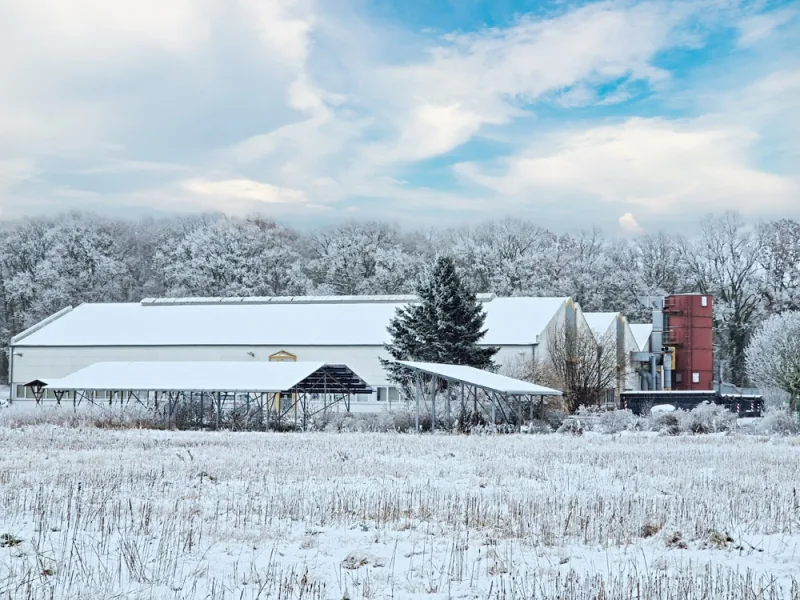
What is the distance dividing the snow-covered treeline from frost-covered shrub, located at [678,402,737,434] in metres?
31.5

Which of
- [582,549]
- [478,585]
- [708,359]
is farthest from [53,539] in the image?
[708,359]

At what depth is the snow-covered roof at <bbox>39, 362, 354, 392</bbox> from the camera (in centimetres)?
3802

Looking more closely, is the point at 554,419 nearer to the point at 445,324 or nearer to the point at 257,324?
the point at 445,324

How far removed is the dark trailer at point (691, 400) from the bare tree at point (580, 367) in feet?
5.41

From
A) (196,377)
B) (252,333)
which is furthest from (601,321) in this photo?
(196,377)

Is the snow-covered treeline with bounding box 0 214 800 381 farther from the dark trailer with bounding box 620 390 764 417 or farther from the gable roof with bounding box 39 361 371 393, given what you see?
the gable roof with bounding box 39 361 371 393

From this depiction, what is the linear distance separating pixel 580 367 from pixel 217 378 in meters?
18.5

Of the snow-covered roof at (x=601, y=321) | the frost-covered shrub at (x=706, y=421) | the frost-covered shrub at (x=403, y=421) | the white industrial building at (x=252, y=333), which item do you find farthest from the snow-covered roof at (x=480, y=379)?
the snow-covered roof at (x=601, y=321)

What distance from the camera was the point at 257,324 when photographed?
5706 cm

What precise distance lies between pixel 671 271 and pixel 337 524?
63.1 metres

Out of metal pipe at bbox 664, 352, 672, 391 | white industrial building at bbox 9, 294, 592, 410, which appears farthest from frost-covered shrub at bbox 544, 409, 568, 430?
metal pipe at bbox 664, 352, 672, 391

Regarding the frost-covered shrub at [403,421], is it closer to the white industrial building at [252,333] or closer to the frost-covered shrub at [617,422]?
the frost-covered shrub at [617,422]

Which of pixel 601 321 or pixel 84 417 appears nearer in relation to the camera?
pixel 84 417

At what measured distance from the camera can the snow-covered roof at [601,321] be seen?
57.8m
